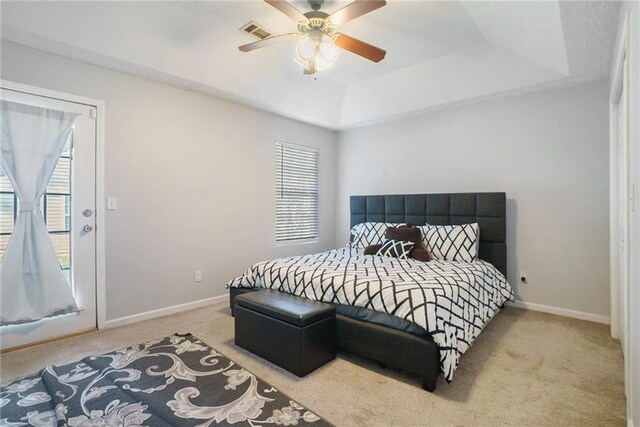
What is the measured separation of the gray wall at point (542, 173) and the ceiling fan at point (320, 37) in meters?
2.04

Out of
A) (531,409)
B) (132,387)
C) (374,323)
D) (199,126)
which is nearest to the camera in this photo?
(531,409)

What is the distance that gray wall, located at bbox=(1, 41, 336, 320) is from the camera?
3.01 metres

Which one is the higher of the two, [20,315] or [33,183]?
[33,183]

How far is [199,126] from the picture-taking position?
3643mm

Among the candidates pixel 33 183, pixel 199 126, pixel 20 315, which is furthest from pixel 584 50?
pixel 20 315

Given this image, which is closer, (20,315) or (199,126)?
(20,315)

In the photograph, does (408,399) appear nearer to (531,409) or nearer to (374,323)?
(374,323)

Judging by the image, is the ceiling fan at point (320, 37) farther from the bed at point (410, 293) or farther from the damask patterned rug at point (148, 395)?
the damask patterned rug at point (148, 395)

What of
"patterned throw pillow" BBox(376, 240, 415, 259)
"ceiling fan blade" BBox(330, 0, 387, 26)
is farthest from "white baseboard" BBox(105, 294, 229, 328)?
"ceiling fan blade" BBox(330, 0, 387, 26)

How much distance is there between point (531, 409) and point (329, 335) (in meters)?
1.29

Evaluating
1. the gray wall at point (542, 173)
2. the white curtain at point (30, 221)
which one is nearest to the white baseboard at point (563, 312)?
the gray wall at point (542, 173)

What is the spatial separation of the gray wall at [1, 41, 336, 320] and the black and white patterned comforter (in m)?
0.82

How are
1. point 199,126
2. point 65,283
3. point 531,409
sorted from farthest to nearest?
point 199,126 → point 65,283 → point 531,409

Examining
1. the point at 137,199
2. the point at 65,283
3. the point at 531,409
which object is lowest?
the point at 531,409
